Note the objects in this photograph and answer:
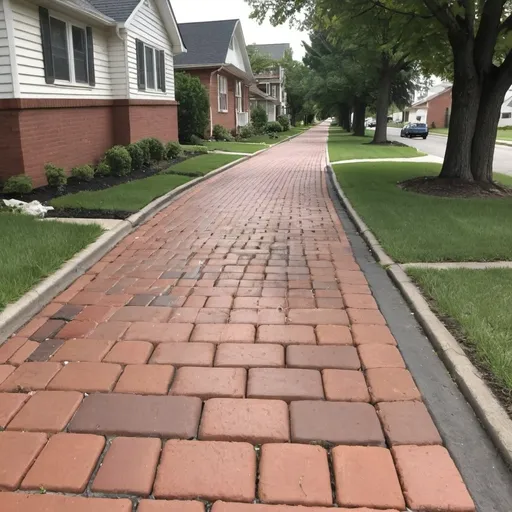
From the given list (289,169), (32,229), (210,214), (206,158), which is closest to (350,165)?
(289,169)

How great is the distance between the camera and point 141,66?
1577 centimetres

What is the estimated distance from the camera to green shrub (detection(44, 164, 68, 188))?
1022cm

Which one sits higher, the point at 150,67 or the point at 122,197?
the point at 150,67

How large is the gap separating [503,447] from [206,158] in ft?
53.7

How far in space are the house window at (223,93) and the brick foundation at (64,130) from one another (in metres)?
13.0

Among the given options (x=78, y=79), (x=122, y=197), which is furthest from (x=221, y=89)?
(x=122, y=197)

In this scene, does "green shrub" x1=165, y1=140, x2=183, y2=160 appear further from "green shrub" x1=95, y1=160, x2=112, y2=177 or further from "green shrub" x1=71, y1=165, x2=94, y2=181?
"green shrub" x1=71, y1=165, x2=94, y2=181

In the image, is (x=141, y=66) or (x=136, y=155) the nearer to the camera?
(x=136, y=155)

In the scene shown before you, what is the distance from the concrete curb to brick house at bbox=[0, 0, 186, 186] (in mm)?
4397

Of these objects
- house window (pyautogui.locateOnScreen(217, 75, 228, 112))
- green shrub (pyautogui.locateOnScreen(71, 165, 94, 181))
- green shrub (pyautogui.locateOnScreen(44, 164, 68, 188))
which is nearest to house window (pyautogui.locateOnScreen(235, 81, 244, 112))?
house window (pyautogui.locateOnScreen(217, 75, 228, 112))

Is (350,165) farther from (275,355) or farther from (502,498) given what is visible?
(502,498)

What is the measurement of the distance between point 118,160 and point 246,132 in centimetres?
2285

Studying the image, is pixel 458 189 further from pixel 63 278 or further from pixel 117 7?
pixel 117 7

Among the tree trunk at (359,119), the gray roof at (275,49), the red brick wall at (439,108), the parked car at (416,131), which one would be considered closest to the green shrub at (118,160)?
the tree trunk at (359,119)
